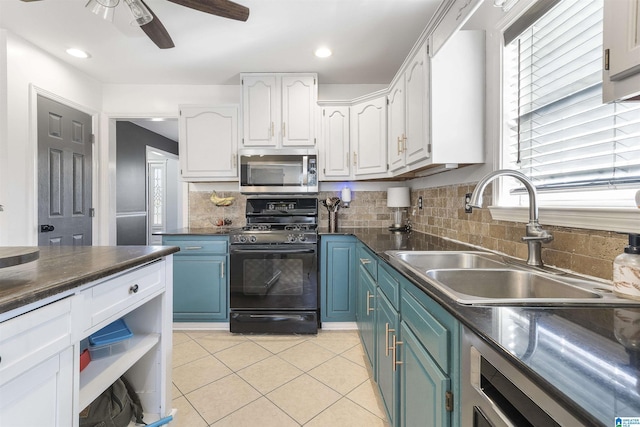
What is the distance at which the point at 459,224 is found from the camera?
197 centimetres

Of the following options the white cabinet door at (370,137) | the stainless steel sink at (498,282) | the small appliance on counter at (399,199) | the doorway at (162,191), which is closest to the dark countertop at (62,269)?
the stainless steel sink at (498,282)

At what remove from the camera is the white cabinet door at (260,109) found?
2842 millimetres

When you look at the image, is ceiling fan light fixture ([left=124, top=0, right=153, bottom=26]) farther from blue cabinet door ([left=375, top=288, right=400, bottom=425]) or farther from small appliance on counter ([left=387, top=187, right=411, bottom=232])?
small appliance on counter ([left=387, top=187, right=411, bottom=232])

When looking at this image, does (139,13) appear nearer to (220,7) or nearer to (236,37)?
(220,7)

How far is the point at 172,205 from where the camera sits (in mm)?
6176

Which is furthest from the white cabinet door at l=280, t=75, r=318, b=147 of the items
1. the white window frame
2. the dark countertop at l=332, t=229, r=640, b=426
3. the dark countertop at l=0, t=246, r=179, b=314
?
the dark countertop at l=332, t=229, r=640, b=426

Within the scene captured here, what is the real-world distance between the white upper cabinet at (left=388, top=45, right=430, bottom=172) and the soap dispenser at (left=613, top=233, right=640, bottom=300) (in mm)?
1059

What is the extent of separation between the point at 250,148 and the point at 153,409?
2144mm

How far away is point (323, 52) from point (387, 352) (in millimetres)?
2307

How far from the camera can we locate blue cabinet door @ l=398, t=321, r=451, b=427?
0.81 m

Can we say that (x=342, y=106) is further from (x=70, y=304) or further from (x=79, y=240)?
(x=79, y=240)

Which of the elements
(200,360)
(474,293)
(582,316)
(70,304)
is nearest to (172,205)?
(200,360)

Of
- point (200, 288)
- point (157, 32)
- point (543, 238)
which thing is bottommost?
point (200, 288)

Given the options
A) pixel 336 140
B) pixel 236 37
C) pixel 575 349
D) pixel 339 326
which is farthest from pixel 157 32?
pixel 339 326
